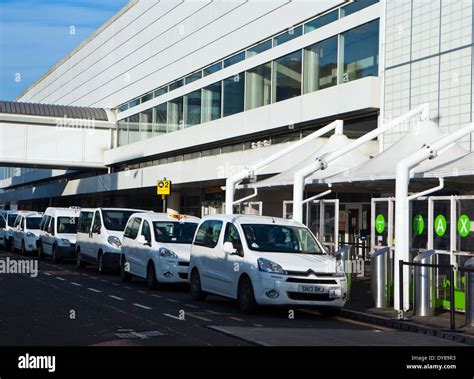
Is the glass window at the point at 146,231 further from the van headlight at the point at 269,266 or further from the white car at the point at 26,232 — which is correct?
the white car at the point at 26,232

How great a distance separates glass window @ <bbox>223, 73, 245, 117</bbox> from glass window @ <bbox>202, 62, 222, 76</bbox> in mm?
1041

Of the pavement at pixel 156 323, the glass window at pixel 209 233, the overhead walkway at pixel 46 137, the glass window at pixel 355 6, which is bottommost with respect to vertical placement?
the pavement at pixel 156 323

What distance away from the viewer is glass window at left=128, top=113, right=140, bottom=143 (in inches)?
1864

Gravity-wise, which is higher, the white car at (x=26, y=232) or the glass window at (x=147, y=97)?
the glass window at (x=147, y=97)

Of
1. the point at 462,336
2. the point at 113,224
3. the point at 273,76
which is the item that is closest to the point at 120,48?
the point at 273,76

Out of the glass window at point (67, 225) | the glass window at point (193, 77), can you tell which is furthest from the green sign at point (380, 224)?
the glass window at point (193, 77)

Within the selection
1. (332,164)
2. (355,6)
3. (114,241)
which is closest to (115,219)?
(114,241)

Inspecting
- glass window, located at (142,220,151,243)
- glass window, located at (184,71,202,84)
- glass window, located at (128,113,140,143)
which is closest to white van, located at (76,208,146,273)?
glass window, located at (142,220,151,243)

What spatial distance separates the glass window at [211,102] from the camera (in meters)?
36.5

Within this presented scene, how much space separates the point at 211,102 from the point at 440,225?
2232 centimetres

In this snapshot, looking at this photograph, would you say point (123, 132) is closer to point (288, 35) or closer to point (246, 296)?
point (288, 35)

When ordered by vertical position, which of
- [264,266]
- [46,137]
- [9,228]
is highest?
[46,137]

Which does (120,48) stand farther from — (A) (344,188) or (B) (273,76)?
(A) (344,188)

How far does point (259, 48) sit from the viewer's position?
107 feet
